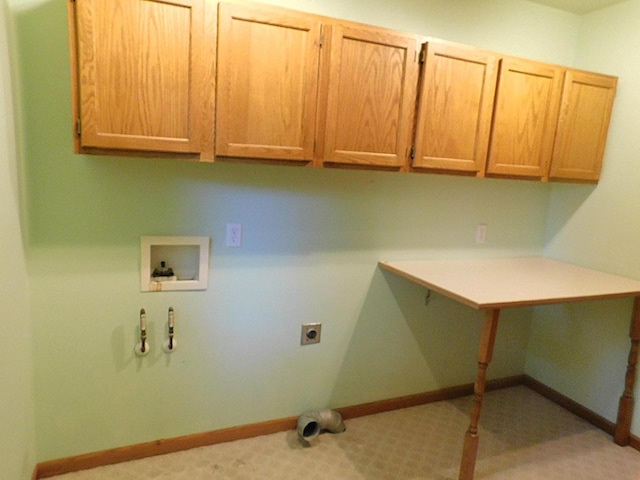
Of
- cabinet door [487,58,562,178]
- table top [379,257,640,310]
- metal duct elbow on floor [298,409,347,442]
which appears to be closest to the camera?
table top [379,257,640,310]

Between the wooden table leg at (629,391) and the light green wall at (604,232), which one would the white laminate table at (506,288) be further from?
the light green wall at (604,232)

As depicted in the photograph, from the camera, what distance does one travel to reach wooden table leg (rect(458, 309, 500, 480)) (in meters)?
1.73

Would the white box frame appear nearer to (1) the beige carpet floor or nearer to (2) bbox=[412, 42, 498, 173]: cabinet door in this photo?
(1) the beige carpet floor

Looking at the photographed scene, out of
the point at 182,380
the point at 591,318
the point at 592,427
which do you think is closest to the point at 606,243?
the point at 591,318

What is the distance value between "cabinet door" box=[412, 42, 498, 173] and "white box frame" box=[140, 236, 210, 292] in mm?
1075

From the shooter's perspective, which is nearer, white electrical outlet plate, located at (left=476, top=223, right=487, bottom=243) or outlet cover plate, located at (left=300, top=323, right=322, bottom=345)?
outlet cover plate, located at (left=300, top=323, right=322, bottom=345)

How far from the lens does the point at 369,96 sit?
1.77 meters

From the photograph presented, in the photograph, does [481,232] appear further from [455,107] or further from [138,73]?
[138,73]

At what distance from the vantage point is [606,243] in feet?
8.00

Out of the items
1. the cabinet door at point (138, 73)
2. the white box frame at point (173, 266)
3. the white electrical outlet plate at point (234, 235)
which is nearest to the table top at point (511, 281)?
the white electrical outlet plate at point (234, 235)

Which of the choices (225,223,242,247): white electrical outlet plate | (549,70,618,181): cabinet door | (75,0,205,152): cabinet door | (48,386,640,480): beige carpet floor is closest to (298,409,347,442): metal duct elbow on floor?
(48,386,640,480): beige carpet floor

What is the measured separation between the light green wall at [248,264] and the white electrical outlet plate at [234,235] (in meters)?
0.03

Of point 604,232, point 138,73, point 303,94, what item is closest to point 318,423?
point 303,94

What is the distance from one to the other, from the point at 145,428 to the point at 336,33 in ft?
6.55
